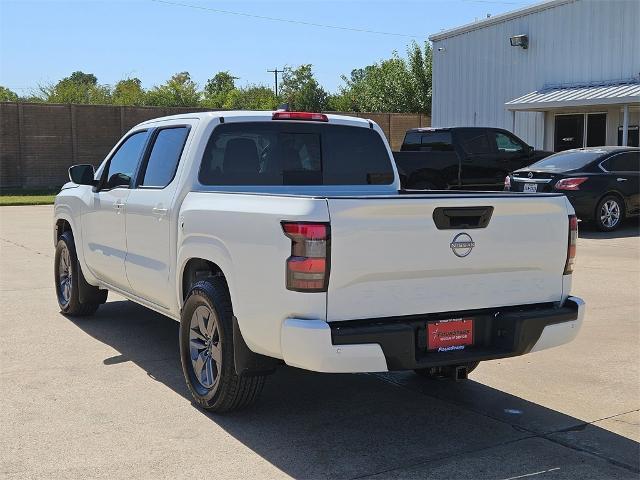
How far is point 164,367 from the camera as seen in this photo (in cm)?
607

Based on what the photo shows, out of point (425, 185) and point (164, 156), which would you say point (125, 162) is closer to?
point (164, 156)

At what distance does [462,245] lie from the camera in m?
4.42

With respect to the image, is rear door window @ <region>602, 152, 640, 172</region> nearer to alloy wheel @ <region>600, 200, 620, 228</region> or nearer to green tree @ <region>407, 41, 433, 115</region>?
alloy wheel @ <region>600, 200, 620, 228</region>

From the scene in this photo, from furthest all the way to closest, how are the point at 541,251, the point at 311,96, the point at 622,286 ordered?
the point at 311,96
the point at 622,286
the point at 541,251

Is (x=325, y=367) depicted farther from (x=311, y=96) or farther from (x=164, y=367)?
(x=311, y=96)

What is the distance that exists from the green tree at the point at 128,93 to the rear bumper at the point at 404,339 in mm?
47715

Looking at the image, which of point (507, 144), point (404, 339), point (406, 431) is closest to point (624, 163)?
point (507, 144)

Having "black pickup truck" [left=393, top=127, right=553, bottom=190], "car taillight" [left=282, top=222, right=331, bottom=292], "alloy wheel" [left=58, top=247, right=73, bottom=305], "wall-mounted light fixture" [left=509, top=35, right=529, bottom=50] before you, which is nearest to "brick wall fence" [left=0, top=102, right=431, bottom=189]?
"wall-mounted light fixture" [left=509, top=35, right=529, bottom=50]

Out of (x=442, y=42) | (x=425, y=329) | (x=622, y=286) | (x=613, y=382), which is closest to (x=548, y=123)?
(x=442, y=42)

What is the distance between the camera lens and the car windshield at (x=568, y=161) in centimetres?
1525

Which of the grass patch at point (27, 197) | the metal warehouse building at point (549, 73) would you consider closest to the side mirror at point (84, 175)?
the metal warehouse building at point (549, 73)

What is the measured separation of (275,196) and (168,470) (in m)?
1.57

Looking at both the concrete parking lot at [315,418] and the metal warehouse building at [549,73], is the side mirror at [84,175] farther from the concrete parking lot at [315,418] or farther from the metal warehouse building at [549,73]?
the metal warehouse building at [549,73]

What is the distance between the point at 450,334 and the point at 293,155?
82.6 inches
